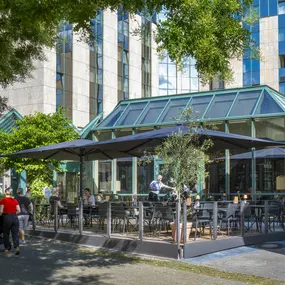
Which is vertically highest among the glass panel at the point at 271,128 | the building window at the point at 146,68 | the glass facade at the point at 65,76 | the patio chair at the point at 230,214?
the building window at the point at 146,68

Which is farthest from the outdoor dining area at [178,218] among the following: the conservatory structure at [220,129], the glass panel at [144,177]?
the glass panel at [144,177]

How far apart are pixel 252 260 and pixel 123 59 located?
127ft

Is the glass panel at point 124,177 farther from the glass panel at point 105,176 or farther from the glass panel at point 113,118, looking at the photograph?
the glass panel at point 113,118

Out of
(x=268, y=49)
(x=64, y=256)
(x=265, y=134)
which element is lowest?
(x=64, y=256)

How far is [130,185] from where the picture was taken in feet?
74.4

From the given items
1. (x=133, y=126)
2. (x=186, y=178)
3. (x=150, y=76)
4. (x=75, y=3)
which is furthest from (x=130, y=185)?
(x=150, y=76)

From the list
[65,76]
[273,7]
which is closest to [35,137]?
[65,76]

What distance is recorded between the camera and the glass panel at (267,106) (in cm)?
1970

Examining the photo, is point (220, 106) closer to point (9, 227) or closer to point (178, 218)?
point (178, 218)

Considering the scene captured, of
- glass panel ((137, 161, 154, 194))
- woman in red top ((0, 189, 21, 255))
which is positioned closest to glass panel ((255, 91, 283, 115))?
glass panel ((137, 161, 154, 194))

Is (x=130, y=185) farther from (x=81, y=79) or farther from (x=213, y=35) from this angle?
(x=81, y=79)

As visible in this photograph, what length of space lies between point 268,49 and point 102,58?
17505mm

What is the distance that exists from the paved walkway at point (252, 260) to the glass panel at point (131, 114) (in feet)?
38.5

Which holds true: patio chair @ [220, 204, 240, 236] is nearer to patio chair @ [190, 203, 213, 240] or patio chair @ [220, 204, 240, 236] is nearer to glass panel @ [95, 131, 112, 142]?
patio chair @ [190, 203, 213, 240]
